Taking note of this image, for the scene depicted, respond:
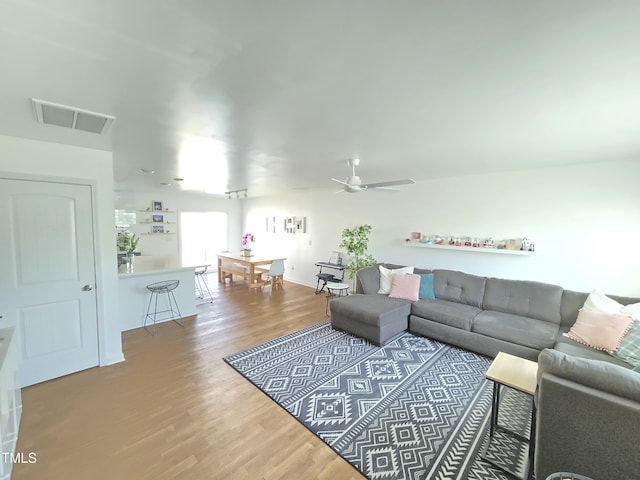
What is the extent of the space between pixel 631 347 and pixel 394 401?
2.12m

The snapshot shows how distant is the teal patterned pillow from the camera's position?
2.30m

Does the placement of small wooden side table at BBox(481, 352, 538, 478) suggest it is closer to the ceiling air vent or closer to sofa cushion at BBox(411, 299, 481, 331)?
sofa cushion at BBox(411, 299, 481, 331)

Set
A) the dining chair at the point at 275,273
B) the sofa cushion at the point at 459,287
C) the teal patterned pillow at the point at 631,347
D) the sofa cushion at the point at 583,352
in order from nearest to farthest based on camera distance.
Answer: the teal patterned pillow at the point at 631,347, the sofa cushion at the point at 583,352, the sofa cushion at the point at 459,287, the dining chair at the point at 275,273

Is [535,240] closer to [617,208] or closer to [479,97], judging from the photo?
[617,208]

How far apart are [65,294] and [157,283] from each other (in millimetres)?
1354

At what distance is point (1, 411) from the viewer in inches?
59.6

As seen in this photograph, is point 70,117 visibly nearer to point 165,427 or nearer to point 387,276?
point 165,427

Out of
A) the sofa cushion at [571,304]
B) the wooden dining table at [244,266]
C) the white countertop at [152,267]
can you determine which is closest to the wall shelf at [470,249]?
the sofa cushion at [571,304]

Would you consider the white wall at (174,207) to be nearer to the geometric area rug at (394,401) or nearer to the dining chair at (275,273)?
the dining chair at (275,273)

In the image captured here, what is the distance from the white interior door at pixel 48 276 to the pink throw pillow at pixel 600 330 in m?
5.19

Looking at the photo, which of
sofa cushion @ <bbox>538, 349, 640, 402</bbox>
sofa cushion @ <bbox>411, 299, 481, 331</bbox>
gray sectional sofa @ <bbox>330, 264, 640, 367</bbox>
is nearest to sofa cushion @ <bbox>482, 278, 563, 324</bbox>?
gray sectional sofa @ <bbox>330, 264, 640, 367</bbox>

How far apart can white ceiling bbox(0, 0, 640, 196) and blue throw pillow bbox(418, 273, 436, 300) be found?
7.07ft

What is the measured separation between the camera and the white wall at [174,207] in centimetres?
698

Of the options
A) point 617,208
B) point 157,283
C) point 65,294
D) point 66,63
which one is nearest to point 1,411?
point 65,294
